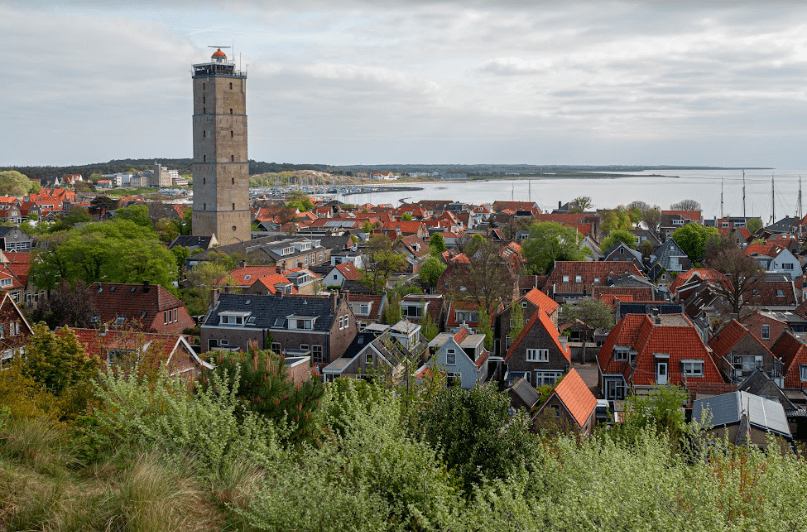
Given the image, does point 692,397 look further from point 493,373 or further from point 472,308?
point 472,308

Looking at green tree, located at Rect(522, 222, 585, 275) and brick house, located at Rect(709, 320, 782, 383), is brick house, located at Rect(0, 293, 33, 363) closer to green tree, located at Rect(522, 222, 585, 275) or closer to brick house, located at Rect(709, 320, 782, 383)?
brick house, located at Rect(709, 320, 782, 383)

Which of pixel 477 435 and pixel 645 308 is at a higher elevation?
pixel 477 435

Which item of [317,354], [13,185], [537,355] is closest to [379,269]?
[317,354]

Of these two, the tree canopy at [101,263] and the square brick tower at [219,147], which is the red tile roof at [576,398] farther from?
the square brick tower at [219,147]

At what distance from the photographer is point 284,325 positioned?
31922mm

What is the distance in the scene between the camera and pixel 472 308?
122ft

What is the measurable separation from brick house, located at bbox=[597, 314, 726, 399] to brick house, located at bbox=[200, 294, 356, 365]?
1082 cm

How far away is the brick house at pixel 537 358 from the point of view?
95.2ft

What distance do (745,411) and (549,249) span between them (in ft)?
120

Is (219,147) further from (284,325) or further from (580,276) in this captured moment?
(284,325)

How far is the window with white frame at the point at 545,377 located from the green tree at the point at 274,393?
50.5ft

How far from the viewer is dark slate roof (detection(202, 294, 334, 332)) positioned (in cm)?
3164

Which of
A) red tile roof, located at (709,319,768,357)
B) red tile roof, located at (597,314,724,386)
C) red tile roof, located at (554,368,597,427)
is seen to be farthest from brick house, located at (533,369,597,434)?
red tile roof, located at (709,319,768,357)

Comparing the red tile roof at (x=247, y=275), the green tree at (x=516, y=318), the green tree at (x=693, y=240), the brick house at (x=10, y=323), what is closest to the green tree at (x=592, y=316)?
the green tree at (x=516, y=318)
